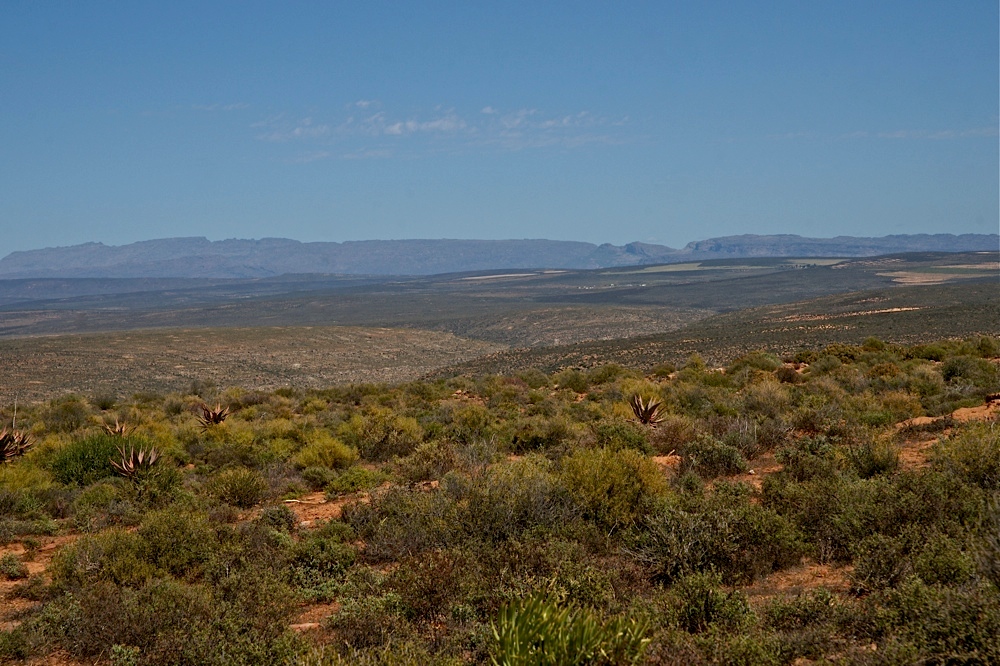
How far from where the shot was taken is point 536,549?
648 cm

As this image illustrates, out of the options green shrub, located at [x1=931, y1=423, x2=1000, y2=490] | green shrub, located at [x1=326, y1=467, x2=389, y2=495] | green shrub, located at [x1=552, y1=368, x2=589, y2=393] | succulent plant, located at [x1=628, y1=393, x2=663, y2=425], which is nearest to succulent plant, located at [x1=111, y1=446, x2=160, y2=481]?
green shrub, located at [x1=326, y1=467, x2=389, y2=495]

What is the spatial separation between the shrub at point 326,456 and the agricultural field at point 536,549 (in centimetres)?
5

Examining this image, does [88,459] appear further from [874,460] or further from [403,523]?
[874,460]

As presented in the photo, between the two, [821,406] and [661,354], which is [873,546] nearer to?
[821,406]

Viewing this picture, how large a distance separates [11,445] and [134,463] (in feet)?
14.0

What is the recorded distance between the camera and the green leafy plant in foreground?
445cm

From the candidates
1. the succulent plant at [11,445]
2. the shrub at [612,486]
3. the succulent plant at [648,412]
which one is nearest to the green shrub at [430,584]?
the shrub at [612,486]

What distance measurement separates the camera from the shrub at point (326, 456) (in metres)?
12.7

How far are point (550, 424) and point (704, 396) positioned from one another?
532 cm

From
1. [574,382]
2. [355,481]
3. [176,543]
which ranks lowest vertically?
[574,382]

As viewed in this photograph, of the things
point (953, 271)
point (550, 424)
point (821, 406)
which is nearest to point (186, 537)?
point (550, 424)

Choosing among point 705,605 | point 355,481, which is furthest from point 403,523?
point 705,605

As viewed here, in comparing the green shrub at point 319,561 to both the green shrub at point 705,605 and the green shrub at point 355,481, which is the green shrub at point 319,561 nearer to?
the green shrub at point 355,481

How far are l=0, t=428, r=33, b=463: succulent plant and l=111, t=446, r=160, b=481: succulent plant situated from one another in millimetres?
3318
